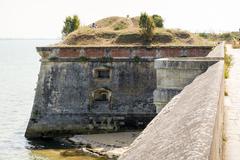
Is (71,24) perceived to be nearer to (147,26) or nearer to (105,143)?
(147,26)

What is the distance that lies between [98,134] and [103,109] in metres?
1.73

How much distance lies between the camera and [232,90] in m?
12.0

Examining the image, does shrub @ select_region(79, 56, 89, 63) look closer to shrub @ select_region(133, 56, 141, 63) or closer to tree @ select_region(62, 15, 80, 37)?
shrub @ select_region(133, 56, 141, 63)

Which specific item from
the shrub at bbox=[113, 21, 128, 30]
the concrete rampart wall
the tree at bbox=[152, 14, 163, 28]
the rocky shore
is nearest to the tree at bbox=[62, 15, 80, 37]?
the shrub at bbox=[113, 21, 128, 30]

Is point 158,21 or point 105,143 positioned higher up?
point 158,21

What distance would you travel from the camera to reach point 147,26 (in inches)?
1293

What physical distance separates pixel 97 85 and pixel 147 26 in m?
6.21

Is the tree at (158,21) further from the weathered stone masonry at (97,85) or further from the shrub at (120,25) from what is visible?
the weathered stone masonry at (97,85)

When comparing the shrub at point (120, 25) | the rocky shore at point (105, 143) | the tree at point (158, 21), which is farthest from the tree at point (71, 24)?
the rocky shore at point (105, 143)

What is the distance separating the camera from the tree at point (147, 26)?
31875 mm

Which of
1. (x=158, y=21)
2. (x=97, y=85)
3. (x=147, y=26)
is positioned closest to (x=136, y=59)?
(x=97, y=85)

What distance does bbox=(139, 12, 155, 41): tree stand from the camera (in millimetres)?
31875

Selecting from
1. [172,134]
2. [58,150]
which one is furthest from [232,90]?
[58,150]

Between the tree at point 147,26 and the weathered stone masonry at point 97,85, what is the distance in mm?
2443
